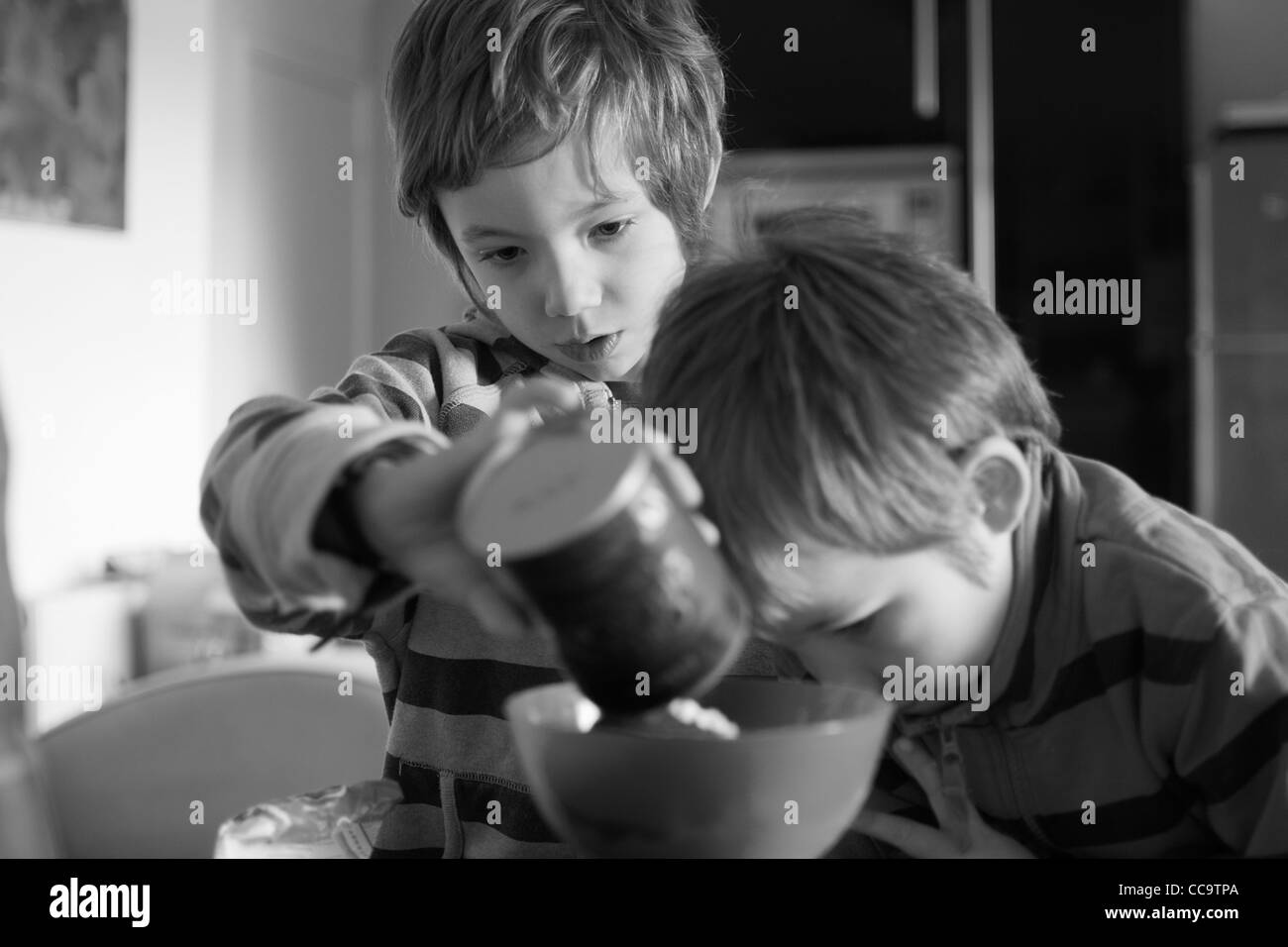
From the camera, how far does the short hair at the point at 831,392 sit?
58 centimetres

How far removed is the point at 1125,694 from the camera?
67 centimetres

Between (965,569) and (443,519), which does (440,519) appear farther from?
(965,569)

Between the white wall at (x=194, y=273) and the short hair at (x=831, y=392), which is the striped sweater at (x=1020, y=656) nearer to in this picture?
the short hair at (x=831, y=392)

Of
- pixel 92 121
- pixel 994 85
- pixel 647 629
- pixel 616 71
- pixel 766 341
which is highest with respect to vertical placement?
pixel 994 85

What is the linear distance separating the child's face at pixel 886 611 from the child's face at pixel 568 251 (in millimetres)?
229

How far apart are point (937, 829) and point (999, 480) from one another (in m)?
0.19

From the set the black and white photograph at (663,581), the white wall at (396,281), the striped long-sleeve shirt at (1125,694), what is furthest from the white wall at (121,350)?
the striped long-sleeve shirt at (1125,694)

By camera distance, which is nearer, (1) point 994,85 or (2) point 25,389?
(2) point 25,389

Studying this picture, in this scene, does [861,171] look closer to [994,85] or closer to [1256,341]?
[994,85]

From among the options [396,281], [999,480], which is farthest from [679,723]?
[396,281]

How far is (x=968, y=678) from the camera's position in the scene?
0.70 meters
